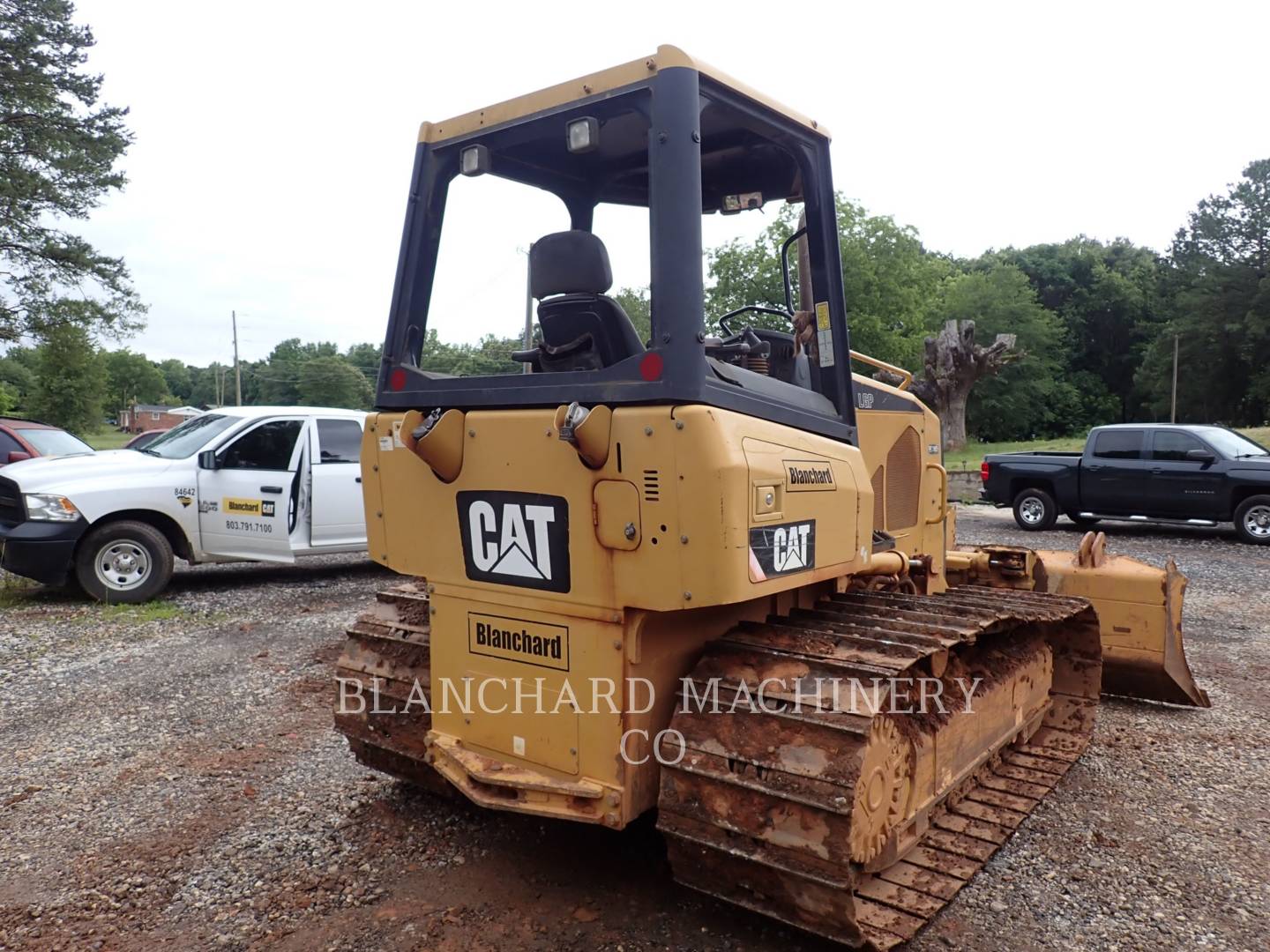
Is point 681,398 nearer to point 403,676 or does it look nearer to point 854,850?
point 854,850

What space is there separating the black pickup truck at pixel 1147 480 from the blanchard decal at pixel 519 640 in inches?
516

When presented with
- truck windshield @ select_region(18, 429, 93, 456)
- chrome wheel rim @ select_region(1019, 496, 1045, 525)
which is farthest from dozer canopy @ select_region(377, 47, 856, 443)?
chrome wheel rim @ select_region(1019, 496, 1045, 525)

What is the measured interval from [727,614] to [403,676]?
1428mm

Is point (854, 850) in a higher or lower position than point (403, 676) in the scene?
lower

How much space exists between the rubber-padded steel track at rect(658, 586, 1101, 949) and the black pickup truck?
11.2 meters

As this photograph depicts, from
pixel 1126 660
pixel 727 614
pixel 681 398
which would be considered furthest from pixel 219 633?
pixel 1126 660

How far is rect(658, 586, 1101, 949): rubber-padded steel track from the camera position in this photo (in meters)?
2.62

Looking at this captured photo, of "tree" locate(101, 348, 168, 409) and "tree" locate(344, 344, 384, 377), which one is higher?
"tree" locate(101, 348, 168, 409)

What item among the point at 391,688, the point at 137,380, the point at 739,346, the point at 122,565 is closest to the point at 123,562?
the point at 122,565

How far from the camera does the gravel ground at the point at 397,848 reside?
3131mm

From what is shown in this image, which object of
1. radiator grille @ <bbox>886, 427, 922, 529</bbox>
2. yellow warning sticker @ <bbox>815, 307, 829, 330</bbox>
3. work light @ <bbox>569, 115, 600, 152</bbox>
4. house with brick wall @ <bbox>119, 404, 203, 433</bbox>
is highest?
house with brick wall @ <bbox>119, 404, 203, 433</bbox>

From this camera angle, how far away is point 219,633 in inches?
293

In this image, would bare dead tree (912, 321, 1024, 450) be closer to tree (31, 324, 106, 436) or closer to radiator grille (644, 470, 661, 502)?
tree (31, 324, 106, 436)

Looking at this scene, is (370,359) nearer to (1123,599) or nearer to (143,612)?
(143,612)
